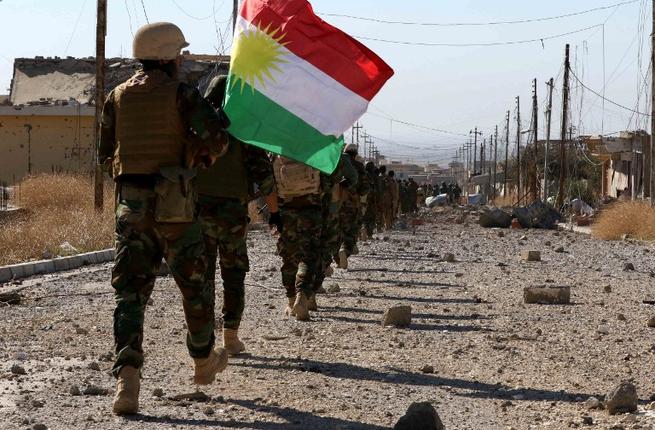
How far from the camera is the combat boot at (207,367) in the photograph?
619cm

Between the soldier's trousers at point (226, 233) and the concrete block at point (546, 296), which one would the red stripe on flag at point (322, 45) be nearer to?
the soldier's trousers at point (226, 233)

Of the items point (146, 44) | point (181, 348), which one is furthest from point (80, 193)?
point (146, 44)

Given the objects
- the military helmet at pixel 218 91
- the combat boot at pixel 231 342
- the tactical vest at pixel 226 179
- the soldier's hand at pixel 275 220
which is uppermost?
the military helmet at pixel 218 91

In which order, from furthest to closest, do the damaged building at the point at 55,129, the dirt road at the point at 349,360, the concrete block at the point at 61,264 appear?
the damaged building at the point at 55,129 < the concrete block at the point at 61,264 < the dirt road at the point at 349,360

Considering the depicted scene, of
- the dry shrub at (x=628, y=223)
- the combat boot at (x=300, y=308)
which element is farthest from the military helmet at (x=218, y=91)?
the dry shrub at (x=628, y=223)

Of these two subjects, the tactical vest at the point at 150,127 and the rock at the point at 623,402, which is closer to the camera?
the tactical vest at the point at 150,127

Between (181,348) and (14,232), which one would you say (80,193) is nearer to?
(14,232)

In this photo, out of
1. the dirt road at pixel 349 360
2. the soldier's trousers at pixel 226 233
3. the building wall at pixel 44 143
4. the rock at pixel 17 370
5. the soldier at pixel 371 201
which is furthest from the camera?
the building wall at pixel 44 143

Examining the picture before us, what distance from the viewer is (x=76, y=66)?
49438 millimetres

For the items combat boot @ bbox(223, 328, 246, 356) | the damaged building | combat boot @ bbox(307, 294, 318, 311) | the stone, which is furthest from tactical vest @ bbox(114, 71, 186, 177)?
the damaged building

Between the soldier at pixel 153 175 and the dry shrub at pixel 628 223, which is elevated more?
the soldier at pixel 153 175

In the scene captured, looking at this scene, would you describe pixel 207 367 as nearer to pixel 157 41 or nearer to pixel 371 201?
pixel 157 41

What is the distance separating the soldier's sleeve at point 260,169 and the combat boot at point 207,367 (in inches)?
58.3

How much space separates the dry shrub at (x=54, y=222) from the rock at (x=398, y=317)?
7057 millimetres
